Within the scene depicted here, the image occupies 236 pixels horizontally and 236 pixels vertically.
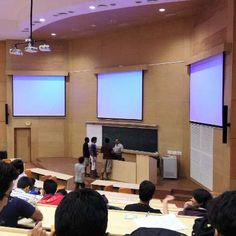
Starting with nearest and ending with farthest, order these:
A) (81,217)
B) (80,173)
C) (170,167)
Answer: (81,217), (80,173), (170,167)

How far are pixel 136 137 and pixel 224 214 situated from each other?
1098 centimetres

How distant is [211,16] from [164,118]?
358cm

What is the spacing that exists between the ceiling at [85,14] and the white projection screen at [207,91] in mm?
1762

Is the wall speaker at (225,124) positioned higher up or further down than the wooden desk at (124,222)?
higher up

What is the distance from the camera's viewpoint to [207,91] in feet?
31.0

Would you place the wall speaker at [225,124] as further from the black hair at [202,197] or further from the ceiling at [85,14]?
the black hair at [202,197]

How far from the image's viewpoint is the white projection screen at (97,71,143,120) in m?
12.6

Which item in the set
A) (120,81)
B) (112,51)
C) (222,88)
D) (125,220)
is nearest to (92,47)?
(112,51)

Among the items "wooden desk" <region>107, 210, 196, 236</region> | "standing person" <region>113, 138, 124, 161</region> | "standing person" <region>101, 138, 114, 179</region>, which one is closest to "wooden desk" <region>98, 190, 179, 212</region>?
"wooden desk" <region>107, 210, 196, 236</region>

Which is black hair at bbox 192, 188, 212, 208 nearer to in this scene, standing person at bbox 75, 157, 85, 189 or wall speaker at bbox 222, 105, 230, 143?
wall speaker at bbox 222, 105, 230, 143

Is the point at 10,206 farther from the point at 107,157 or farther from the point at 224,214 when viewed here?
the point at 107,157

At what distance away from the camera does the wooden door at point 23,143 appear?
589 inches

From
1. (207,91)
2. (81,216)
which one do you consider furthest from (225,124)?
(81,216)

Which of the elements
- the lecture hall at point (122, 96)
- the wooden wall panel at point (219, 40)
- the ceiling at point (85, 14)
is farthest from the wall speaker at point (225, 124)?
the ceiling at point (85, 14)
